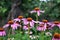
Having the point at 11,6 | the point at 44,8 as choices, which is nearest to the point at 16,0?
the point at 11,6

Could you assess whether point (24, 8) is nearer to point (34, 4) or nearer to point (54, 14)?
point (34, 4)

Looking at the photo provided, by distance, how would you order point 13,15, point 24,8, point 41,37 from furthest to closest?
point 24,8, point 13,15, point 41,37

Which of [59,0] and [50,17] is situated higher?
[59,0]

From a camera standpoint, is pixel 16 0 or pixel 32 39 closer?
pixel 32 39

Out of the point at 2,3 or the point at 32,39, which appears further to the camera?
the point at 2,3

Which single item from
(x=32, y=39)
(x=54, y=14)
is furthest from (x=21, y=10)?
(x=32, y=39)

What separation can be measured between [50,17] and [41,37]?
1723 mm

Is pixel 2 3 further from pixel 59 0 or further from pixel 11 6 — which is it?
pixel 59 0

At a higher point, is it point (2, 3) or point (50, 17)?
point (2, 3)

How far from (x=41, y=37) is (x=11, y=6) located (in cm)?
188

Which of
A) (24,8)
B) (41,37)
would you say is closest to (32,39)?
(41,37)

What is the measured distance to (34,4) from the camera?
3867 mm

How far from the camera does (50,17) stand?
12.3ft

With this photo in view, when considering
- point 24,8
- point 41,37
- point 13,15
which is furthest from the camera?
point 24,8
